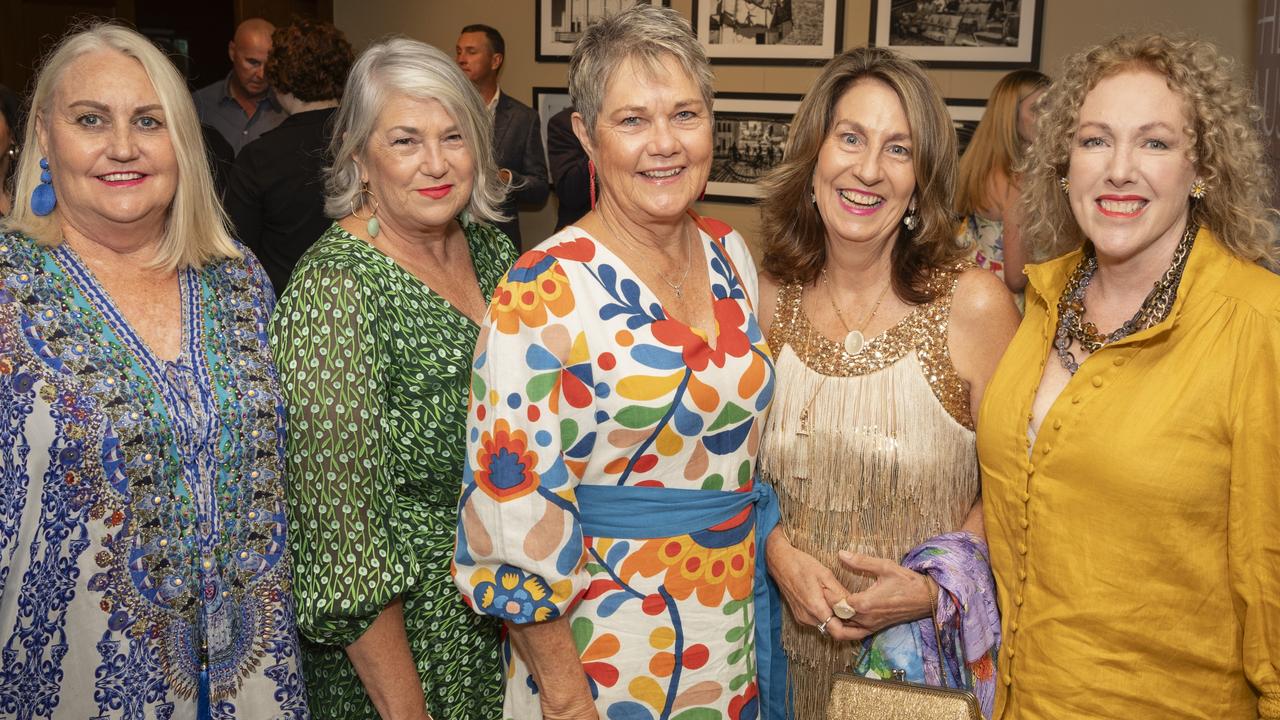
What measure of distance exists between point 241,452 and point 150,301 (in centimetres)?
31

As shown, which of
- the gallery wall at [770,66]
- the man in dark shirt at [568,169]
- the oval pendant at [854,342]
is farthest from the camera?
the man in dark shirt at [568,169]

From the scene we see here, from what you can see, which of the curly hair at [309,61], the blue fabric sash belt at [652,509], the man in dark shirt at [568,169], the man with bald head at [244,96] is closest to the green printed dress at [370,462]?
the blue fabric sash belt at [652,509]

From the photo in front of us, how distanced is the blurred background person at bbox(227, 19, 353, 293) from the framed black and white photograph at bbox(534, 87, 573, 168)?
2645 millimetres

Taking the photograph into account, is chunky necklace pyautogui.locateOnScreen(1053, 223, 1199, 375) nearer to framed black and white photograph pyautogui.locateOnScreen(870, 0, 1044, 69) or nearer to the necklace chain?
the necklace chain

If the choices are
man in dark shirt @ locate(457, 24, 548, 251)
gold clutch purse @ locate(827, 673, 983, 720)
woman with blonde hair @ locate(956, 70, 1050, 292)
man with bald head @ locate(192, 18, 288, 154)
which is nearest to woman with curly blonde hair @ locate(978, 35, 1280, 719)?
gold clutch purse @ locate(827, 673, 983, 720)

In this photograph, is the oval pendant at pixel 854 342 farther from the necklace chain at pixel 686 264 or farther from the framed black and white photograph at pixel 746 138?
the framed black and white photograph at pixel 746 138

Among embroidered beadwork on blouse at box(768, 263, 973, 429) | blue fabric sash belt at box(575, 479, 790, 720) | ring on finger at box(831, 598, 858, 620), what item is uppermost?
embroidered beadwork on blouse at box(768, 263, 973, 429)

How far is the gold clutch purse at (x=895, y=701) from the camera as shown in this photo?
5.79 ft

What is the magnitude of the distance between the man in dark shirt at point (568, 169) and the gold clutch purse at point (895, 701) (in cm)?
336

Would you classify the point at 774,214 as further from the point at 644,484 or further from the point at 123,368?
the point at 123,368

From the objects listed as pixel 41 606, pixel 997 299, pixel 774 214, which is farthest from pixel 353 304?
pixel 997 299

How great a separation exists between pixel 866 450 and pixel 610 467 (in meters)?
0.57

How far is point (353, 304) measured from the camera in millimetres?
1815

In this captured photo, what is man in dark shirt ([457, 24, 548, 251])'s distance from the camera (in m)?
5.36
